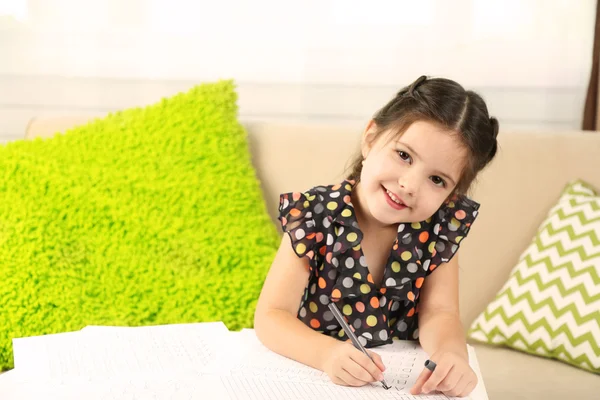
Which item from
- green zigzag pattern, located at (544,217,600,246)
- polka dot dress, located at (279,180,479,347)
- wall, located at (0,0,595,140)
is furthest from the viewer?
wall, located at (0,0,595,140)

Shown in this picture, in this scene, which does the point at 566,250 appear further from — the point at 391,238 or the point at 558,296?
the point at 391,238

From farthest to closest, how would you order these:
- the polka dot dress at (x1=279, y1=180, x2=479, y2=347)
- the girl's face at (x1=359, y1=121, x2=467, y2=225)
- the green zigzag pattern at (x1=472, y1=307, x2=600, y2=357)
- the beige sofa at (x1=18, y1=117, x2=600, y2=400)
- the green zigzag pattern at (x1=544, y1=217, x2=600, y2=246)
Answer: the beige sofa at (x1=18, y1=117, x2=600, y2=400), the green zigzag pattern at (x1=544, y1=217, x2=600, y2=246), the green zigzag pattern at (x1=472, y1=307, x2=600, y2=357), the polka dot dress at (x1=279, y1=180, x2=479, y2=347), the girl's face at (x1=359, y1=121, x2=467, y2=225)

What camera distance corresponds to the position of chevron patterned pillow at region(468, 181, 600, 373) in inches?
60.2

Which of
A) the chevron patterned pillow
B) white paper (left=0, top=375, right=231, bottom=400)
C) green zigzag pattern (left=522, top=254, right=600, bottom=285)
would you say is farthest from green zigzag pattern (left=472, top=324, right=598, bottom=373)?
white paper (left=0, top=375, right=231, bottom=400)

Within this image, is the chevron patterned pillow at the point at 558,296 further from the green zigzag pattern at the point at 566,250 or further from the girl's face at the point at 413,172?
the girl's face at the point at 413,172

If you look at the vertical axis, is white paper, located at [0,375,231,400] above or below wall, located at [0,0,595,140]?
below

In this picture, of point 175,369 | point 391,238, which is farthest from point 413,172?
point 175,369

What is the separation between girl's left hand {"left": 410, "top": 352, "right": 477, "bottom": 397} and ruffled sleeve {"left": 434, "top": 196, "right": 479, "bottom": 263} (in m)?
0.31

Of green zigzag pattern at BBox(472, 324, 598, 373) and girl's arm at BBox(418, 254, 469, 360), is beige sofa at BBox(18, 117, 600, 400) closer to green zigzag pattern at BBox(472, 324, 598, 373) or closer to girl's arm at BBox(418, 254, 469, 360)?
green zigzag pattern at BBox(472, 324, 598, 373)

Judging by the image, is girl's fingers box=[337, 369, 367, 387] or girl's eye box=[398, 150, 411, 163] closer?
girl's fingers box=[337, 369, 367, 387]

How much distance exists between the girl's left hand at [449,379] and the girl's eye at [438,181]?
29cm

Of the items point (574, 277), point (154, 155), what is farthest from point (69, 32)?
point (574, 277)

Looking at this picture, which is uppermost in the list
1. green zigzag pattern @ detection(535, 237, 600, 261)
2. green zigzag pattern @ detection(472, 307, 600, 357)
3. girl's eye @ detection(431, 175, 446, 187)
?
girl's eye @ detection(431, 175, 446, 187)

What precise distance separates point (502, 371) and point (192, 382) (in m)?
0.80
